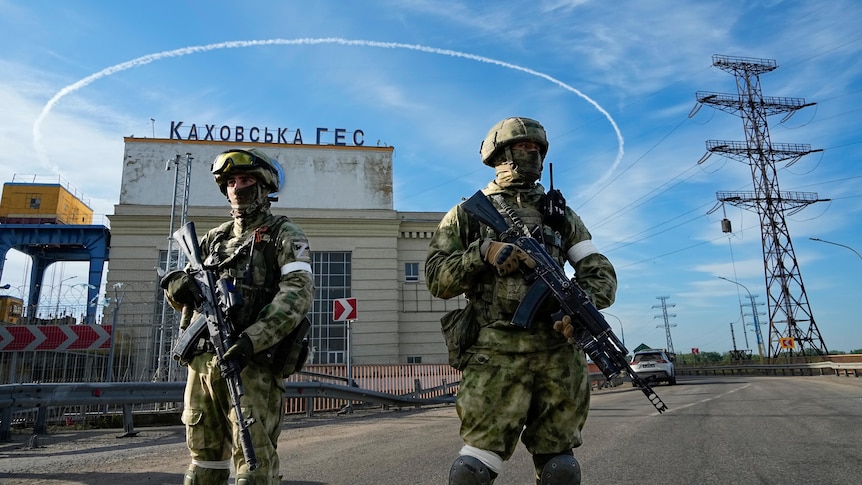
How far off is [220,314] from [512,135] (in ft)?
5.78

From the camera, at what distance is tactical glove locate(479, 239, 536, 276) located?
2592mm

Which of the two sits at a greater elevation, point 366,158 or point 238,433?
point 366,158

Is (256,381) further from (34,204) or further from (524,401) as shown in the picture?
(34,204)

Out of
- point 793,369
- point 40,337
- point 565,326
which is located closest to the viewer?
point 565,326

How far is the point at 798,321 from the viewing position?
36.9 m

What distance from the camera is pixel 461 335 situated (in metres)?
2.70

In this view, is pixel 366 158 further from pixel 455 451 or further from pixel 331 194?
pixel 455 451

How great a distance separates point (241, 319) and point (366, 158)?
Answer: 25.6 metres

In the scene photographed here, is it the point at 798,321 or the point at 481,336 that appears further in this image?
the point at 798,321

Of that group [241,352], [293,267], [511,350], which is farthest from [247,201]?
[511,350]

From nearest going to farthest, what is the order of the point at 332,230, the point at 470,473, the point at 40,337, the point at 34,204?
the point at 470,473, the point at 40,337, the point at 332,230, the point at 34,204

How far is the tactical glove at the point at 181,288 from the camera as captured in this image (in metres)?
2.98

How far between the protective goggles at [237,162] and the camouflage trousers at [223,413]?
103cm

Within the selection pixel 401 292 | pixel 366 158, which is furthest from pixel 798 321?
pixel 366 158
